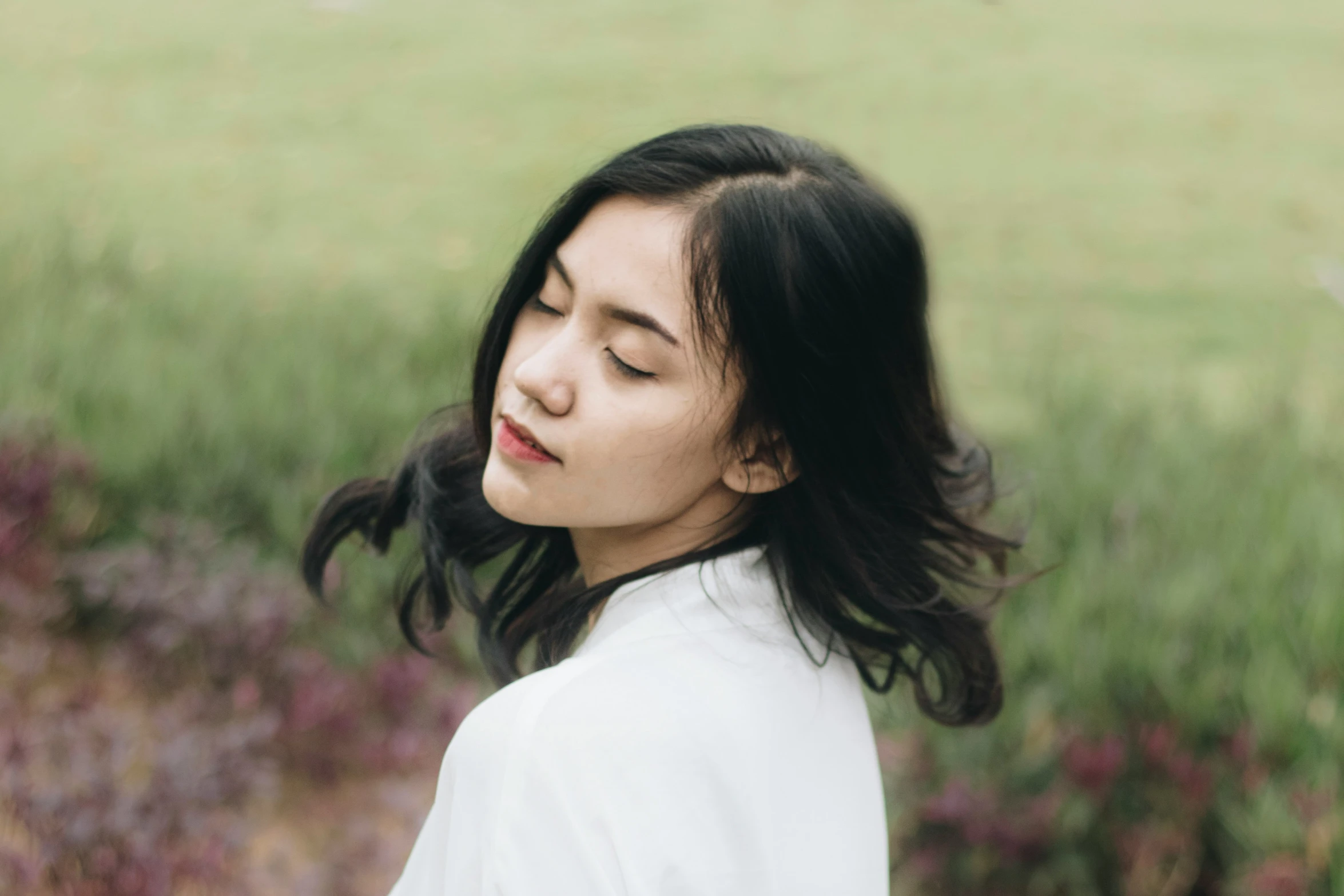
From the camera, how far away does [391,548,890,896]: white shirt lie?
966 millimetres

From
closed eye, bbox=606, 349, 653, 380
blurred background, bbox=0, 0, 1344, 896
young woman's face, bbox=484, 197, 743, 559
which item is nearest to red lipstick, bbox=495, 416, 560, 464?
young woman's face, bbox=484, 197, 743, 559

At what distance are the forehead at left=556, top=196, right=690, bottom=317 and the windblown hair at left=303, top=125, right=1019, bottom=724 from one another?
1cm

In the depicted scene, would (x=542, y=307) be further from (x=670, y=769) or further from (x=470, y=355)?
(x=470, y=355)

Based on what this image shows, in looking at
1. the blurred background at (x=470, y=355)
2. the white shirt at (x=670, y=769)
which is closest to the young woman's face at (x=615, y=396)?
the white shirt at (x=670, y=769)

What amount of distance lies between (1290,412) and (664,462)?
309 cm

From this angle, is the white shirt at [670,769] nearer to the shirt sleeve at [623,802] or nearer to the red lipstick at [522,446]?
the shirt sleeve at [623,802]

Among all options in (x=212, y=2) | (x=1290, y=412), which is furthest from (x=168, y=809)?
(x=212, y=2)

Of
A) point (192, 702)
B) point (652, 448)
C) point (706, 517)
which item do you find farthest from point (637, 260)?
point (192, 702)

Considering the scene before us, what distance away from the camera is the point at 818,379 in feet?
4.02

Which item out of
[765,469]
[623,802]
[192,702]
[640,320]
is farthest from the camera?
[192,702]

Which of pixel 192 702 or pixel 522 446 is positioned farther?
pixel 192 702

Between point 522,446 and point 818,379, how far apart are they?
287 mm

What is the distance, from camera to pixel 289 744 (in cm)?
283

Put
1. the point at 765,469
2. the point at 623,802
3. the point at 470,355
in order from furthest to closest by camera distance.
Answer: the point at 470,355 < the point at 765,469 < the point at 623,802
